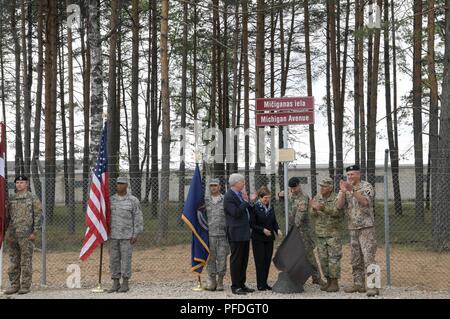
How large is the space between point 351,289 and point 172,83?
25.2 meters

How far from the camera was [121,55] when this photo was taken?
101ft

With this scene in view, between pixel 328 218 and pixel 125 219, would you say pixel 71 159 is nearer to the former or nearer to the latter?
pixel 125 219

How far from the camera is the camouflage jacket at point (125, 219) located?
31.4 feet

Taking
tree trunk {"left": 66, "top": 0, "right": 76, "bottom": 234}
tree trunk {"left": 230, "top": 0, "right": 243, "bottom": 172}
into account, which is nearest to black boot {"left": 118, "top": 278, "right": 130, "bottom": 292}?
tree trunk {"left": 66, "top": 0, "right": 76, "bottom": 234}

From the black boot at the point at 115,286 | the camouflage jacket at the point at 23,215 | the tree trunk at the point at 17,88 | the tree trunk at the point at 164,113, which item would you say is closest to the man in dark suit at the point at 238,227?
the black boot at the point at 115,286

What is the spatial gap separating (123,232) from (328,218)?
2957 millimetres

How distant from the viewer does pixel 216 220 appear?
31.6 ft

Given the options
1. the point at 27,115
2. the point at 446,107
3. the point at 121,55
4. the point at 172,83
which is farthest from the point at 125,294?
the point at 172,83

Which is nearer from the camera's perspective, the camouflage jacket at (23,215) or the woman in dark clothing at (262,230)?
the woman in dark clothing at (262,230)

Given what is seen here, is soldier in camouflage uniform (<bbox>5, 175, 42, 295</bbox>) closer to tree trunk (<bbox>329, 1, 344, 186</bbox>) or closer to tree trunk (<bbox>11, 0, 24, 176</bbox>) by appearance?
tree trunk (<bbox>11, 0, 24, 176</bbox>)

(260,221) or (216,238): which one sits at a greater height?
(260,221)

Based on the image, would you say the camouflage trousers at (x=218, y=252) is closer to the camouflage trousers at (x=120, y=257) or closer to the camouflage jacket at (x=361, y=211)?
the camouflage trousers at (x=120, y=257)

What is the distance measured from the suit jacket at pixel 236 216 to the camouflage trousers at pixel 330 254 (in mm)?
1073

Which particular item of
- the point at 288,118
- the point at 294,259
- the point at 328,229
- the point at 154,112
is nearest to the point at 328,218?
the point at 328,229
